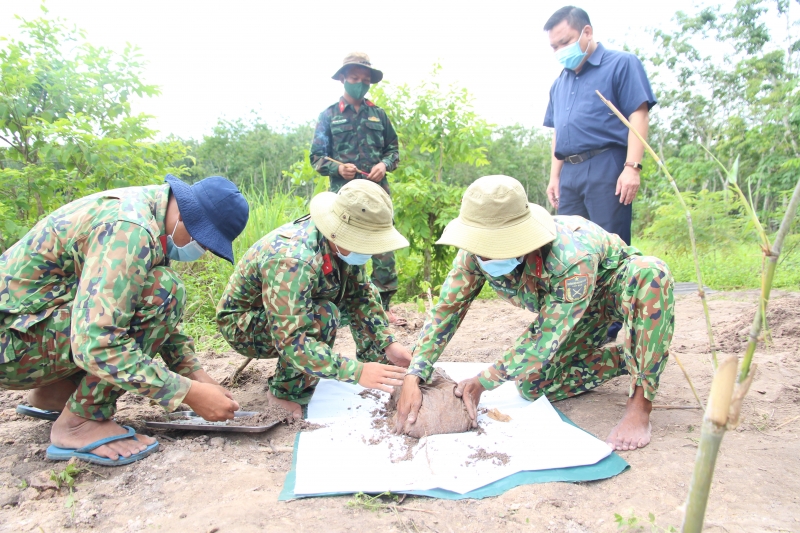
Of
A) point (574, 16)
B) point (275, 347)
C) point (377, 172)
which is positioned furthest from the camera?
point (377, 172)

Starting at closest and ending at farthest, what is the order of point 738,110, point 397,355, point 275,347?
point 275,347 → point 397,355 → point 738,110

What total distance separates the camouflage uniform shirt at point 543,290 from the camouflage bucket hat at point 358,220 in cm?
40

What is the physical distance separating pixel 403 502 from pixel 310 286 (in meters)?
1.03

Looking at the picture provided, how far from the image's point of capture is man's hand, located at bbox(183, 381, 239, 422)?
210cm

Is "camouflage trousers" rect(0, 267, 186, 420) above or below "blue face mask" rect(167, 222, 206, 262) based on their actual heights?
below

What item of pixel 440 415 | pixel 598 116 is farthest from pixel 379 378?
pixel 598 116

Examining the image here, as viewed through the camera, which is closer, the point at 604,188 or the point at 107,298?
the point at 107,298

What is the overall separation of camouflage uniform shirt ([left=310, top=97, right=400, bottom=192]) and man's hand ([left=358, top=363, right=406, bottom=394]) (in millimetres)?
2383

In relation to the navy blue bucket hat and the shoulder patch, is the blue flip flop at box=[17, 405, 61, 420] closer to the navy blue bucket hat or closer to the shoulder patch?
the navy blue bucket hat

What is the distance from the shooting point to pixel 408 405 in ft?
7.88

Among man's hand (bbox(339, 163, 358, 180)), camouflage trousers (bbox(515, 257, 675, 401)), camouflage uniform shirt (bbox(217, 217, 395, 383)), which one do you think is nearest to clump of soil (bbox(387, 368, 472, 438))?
camouflage uniform shirt (bbox(217, 217, 395, 383))

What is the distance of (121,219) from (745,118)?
60.2 feet

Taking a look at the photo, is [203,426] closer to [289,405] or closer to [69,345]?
[289,405]

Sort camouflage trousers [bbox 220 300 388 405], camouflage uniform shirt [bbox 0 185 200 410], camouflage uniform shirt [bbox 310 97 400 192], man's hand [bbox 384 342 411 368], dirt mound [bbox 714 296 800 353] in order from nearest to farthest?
camouflage uniform shirt [bbox 0 185 200 410], camouflage trousers [bbox 220 300 388 405], man's hand [bbox 384 342 411 368], dirt mound [bbox 714 296 800 353], camouflage uniform shirt [bbox 310 97 400 192]
